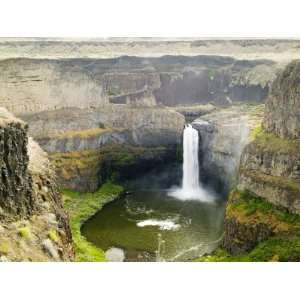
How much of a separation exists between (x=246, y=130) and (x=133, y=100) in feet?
41.2

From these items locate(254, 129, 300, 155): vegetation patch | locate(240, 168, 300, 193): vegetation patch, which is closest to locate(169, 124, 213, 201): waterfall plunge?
locate(254, 129, 300, 155): vegetation patch

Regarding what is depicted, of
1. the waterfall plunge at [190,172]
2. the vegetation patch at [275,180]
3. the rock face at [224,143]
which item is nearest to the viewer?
the vegetation patch at [275,180]

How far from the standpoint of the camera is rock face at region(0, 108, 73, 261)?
14789 millimetres

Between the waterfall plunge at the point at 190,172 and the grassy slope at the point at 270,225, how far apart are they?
7618 mm

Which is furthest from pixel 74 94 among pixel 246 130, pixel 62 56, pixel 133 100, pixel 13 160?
pixel 13 160

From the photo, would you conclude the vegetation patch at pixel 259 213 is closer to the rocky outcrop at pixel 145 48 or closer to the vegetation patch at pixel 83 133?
the rocky outcrop at pixel 145 48

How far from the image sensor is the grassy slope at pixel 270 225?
2159 cm

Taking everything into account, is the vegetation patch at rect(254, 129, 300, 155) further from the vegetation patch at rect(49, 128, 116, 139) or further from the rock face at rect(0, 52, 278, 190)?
the vegetation patch at rect(49, 128, 116, 139)

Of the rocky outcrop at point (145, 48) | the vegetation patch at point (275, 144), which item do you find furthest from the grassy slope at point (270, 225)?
the rocky outcrop at point (145, 48)

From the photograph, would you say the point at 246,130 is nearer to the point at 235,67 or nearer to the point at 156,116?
the point at 156,116

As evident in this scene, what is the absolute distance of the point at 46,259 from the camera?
1498 cm

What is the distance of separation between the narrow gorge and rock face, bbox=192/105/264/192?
8 centimetres

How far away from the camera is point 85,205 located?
108 feet

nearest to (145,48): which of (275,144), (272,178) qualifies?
(275,144)
